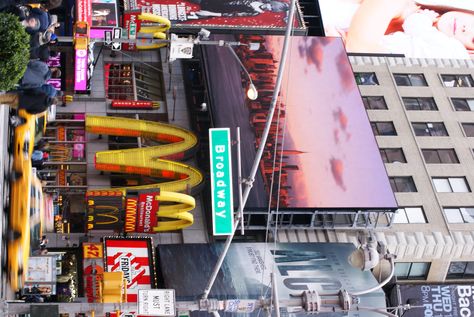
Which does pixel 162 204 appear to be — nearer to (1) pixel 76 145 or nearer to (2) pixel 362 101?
(1) pixel 76 145

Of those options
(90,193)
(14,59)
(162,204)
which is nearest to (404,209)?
(162,204)

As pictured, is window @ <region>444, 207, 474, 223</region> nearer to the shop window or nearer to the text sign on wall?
the shop window

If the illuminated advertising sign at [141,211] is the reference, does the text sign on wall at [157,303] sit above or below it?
below

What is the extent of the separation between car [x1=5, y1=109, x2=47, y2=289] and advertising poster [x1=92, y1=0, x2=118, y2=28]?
49.7ft

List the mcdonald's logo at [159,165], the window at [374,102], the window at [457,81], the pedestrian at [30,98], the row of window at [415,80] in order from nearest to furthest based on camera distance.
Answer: the pedestrian at [30,98], the mcdonald's logo at [159,165], the window at [374,102], the row of window at [415,80], the window at [457,81]

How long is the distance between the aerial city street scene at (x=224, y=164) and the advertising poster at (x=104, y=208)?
0.22 feet

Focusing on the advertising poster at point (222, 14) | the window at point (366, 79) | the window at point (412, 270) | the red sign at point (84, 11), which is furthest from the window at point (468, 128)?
the red sign at point (84, 11)


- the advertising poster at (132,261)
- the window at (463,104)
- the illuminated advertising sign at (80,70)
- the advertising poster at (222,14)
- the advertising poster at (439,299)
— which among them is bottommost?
the advertising poster at (439,299)

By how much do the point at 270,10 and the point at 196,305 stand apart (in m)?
31.8

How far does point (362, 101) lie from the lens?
1989 inches

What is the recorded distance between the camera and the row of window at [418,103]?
54125 millimetres

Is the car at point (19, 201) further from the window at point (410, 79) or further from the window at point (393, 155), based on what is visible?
the window at point (410, 79)

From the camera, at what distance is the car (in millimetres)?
34906

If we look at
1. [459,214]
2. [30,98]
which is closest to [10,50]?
[30,98]
